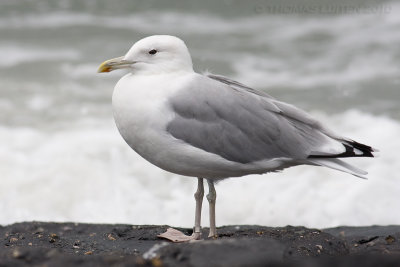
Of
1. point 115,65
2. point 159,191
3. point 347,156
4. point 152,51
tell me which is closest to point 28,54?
point 159,191

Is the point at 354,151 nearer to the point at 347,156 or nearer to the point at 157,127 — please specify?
the point at 347,156

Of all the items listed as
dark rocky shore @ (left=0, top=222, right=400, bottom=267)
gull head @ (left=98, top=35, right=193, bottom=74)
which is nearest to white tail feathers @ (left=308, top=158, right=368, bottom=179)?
dark rocky shore @ (left=0, top=222, right=400, bottom=267)

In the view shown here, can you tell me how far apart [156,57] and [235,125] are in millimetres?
754

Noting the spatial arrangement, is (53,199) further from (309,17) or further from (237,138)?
(309,17)

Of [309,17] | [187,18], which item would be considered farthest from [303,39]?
[187,18]

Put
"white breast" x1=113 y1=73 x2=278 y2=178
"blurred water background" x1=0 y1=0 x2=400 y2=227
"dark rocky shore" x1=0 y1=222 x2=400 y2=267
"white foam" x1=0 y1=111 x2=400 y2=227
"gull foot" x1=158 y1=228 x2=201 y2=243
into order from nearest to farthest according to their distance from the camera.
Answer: "dark rocky shore" x1=0 y1=222 x2=400 y2=267 → "white breast" x1=113 y1=73 x2=278 y2=178 → "gull foot" x1=158 y1=228 x2=201 y2=243 → "white foam" x1=0 y1=111 x2=400 y2=227 → "blurred water background" x1=0 y1=0 x2=400 y2=227

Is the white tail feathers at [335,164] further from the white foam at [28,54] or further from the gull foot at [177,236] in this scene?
the white foam at [28,54]

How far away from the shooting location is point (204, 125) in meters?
4.93

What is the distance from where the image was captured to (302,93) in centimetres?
1205

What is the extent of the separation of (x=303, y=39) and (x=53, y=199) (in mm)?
8961

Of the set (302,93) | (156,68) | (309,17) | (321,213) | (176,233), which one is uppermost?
(309,17)

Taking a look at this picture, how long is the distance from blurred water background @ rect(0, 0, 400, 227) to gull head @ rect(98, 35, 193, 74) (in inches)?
124

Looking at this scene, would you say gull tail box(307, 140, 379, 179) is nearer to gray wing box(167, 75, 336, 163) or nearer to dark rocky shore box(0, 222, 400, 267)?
gray wing box(167, 75, 336, 163)

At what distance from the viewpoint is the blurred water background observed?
813cm
